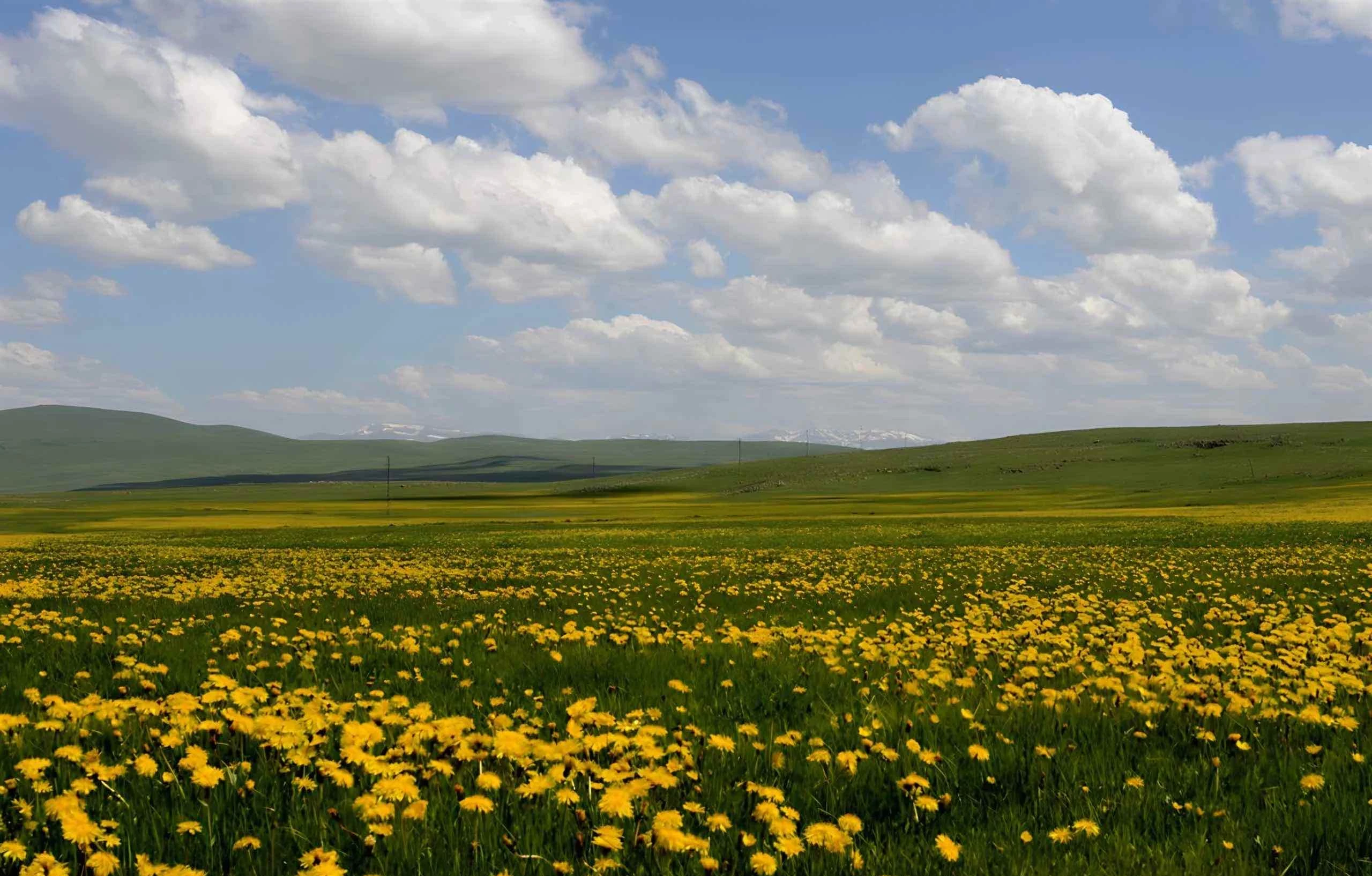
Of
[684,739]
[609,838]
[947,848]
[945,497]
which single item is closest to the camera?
[609,838]

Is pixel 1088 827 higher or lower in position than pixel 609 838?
lower

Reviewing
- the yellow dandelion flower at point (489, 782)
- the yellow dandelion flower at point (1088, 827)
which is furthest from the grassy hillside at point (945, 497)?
the yellow dandelion flower at point (489, 782)

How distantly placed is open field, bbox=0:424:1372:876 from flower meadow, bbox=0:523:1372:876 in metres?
0.03

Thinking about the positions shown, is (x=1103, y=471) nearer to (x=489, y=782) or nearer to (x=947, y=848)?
(x=947, y=848)

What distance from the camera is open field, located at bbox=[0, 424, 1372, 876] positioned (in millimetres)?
4258

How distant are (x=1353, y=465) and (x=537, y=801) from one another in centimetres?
15406

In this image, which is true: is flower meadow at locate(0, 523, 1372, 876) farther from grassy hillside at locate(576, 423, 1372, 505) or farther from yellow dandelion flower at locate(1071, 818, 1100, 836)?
grassy hillside at locate(576, 423, 1372, 505)

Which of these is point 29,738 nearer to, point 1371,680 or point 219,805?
point 219,805

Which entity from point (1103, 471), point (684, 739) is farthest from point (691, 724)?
point (1103, 471)

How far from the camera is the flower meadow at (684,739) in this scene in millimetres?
4219

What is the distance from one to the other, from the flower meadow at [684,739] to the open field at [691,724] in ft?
0.11

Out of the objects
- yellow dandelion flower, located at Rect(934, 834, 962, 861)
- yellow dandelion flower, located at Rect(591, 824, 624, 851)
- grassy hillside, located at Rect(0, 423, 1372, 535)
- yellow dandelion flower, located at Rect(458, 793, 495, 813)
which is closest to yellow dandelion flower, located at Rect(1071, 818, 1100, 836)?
yellow dandelion flower, located at Rect(934, 834, 962, 861)

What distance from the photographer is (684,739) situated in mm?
6109

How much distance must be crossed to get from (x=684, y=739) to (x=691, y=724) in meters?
0.61
